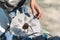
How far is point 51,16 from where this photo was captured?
4.17ft

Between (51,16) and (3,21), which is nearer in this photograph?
(3,21)

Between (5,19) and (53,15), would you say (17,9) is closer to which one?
(5,19)

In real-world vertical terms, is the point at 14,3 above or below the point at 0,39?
above

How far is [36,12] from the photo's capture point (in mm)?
1190

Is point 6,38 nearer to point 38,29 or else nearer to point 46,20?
point 38,29

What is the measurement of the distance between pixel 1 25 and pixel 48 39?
0.95ft

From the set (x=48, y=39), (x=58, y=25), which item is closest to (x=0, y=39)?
(x=48, y=39)

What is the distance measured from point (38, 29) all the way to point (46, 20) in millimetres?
128

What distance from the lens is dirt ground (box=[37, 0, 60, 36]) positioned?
1.19 m

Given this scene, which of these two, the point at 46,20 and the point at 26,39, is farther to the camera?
the point at 46,20

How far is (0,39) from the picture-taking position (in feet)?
3.59

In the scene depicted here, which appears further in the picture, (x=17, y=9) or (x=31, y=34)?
(x=17, y=9)

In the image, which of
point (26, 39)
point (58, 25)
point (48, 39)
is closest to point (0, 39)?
point (26, 39)

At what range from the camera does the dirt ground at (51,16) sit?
1.19 m
